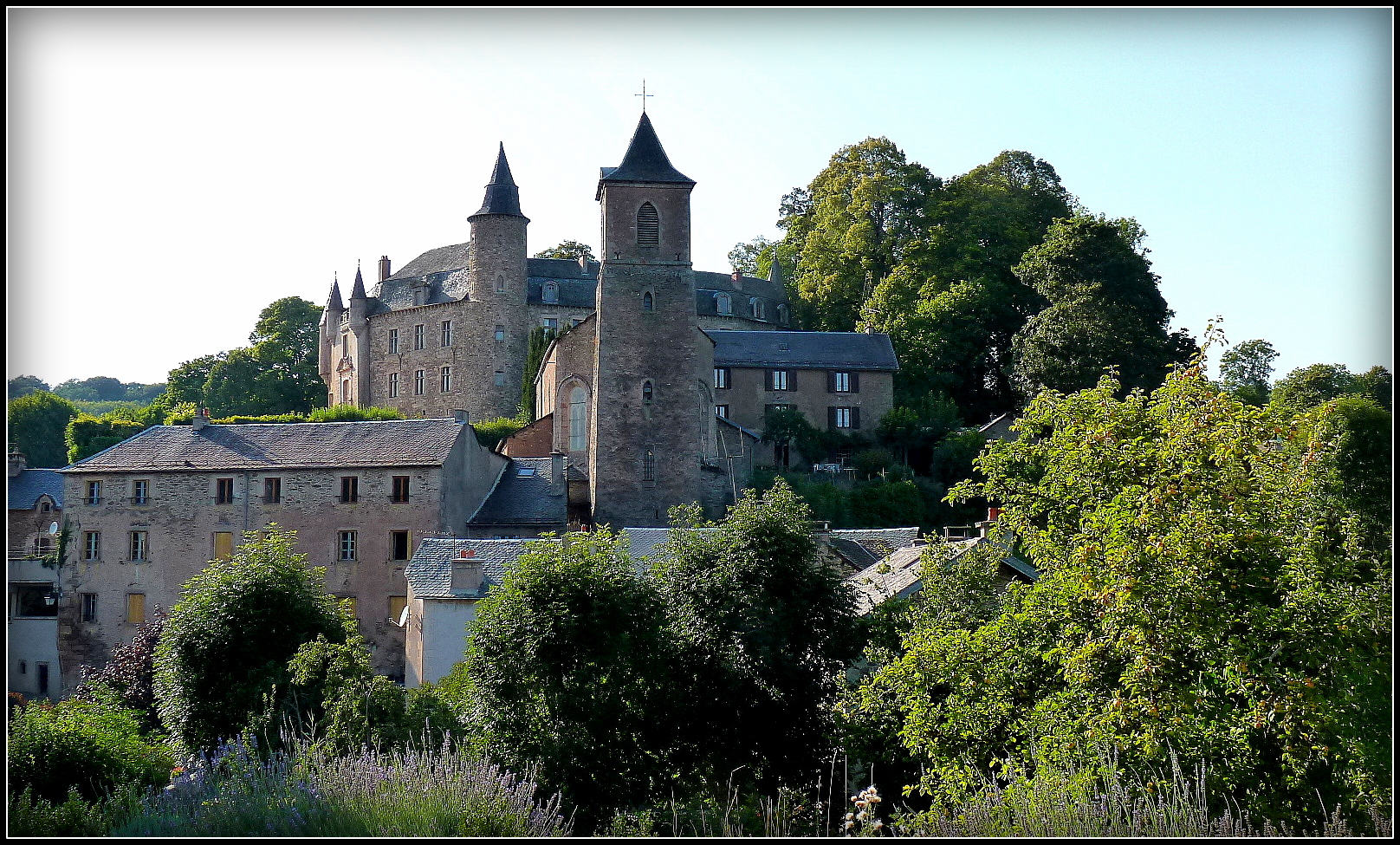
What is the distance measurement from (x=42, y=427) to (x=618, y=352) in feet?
139

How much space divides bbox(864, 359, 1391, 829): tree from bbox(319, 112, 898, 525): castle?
2638 cm

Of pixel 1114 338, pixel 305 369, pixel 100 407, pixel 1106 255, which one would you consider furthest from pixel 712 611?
pixel 100 407

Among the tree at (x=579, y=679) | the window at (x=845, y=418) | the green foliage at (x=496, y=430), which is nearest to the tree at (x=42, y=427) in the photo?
the green foliage at (x=496, y=430)

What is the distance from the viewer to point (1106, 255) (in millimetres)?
49844

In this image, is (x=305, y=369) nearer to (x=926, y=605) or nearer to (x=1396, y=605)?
(x=926, y=605)

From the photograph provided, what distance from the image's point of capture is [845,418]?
50.8 meters

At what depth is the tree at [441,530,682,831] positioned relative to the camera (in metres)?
17.4

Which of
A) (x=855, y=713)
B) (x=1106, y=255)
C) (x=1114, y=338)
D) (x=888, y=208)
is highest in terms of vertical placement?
(x=888, y=208)

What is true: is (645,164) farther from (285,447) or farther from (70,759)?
(70,759)

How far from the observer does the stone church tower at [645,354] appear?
41.8 m

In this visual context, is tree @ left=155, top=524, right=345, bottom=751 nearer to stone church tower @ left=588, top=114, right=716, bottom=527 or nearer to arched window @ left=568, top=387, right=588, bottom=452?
stone church tower @ left=588, top=114, right=716, bottom=527

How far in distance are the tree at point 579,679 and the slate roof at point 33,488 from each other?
32.8m

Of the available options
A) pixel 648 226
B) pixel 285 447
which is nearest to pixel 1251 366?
pixel 648 226

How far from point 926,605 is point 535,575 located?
612 centimetres
